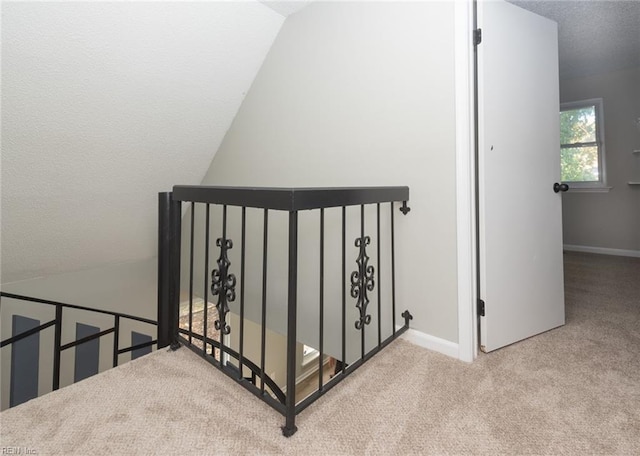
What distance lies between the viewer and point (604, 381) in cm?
131

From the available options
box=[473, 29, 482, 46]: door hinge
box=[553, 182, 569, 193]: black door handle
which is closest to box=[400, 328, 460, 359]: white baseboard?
box=[553, 182, 569, 193]: black door handle

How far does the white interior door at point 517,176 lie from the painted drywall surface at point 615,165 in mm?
2703

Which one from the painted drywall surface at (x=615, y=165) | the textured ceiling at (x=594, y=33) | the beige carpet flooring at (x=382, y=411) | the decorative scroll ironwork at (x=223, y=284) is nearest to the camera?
the beige carpet flooring at (x=382, y=411)

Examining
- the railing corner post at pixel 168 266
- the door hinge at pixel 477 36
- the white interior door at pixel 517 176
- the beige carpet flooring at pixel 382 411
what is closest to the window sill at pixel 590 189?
the white interior door at pixel 517 176

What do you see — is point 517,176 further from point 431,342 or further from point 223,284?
point 223,284

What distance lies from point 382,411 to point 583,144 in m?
4.38

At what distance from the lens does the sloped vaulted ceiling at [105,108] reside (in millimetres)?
1641

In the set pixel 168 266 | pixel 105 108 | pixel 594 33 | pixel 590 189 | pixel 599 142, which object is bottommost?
pixel 168 266

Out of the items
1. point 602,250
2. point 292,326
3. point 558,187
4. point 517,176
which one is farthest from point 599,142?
point 292,326

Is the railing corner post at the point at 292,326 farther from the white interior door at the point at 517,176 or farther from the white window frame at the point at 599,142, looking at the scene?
the white window frame at the point at 599,142

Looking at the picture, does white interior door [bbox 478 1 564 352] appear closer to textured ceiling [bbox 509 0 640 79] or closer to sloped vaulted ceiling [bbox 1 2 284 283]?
textured ceiling [bbox 509 0 640 79]

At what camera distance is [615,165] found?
3742mm

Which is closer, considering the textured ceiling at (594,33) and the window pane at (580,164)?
the textured ceiling at (594,33)

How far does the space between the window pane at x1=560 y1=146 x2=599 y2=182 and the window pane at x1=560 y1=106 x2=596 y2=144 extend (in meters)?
0.11
